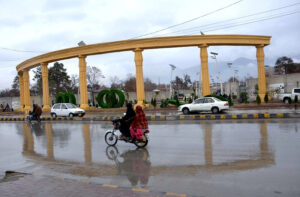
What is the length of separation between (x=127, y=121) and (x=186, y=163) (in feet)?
9.83

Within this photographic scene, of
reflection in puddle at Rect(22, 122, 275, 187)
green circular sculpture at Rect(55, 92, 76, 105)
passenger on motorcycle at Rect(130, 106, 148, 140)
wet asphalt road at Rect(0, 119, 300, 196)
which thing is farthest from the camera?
green circular sculpture at Rect(55, 92, 76, 105)

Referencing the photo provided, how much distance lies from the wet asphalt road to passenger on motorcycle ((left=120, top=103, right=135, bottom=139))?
21.0 inches

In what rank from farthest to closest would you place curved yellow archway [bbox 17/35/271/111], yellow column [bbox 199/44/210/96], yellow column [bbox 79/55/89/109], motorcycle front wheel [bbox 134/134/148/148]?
yellow column [bbox 79/55/89/109] < yellow column [bbox 199/44/210/96] < curved yellow archway [bbox 17/35/271/111] < motorcycle front wheel [bbox 134/134/148/148]

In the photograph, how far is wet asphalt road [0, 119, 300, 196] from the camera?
15.6 feet

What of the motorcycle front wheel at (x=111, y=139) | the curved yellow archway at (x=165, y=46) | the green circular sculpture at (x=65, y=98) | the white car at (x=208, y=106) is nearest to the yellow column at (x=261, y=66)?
the curved yellow archway at (x=165, y=46)

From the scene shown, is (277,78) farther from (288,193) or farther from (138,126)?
(288,193)

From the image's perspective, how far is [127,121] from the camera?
344 inches

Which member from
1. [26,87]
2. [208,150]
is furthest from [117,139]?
[26,87]

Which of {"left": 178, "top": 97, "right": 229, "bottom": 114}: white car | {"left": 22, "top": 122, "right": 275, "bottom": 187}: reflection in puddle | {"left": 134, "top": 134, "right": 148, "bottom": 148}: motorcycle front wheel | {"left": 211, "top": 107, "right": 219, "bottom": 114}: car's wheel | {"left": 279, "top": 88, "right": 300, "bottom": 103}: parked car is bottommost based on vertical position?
{"left": 22, "top": 122, "right": 275, "bottom": 187}: reflection in puddle

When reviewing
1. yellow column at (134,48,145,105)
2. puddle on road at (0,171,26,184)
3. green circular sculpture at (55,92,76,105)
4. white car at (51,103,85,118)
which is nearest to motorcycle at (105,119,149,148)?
puddle on road at (0,171,26,184)

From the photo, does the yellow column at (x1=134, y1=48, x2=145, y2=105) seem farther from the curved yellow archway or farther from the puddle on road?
the puddle on road

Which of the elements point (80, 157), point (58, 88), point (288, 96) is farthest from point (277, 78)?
point (58, 88)

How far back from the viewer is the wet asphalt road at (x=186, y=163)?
4742 mm

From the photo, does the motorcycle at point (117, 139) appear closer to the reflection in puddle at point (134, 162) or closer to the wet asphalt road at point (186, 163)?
the wet asphalt road at point (186, 163)
